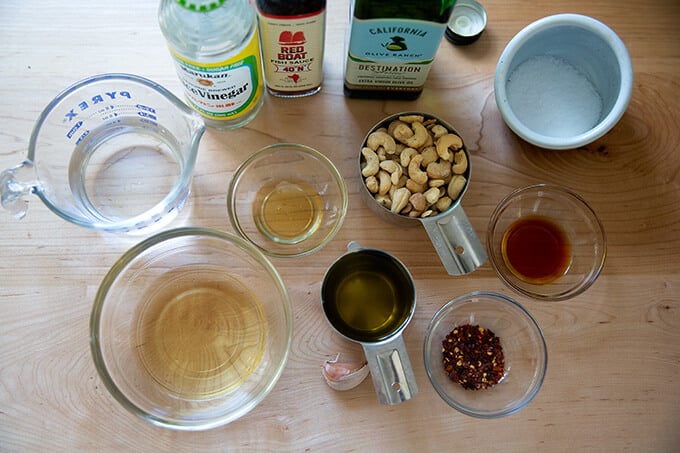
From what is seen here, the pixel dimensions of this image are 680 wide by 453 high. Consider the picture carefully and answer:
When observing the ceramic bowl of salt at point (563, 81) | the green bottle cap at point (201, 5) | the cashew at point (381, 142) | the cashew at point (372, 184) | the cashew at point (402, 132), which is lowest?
the cashew at point (372, 184)

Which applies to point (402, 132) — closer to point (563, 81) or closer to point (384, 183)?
point (384, 183)

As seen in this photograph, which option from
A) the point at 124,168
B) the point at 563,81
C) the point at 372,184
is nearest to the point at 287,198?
the point at 372,184

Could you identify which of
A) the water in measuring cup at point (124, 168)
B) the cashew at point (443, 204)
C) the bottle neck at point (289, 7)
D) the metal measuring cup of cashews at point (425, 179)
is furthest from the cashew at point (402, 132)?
the water in measuring cup at point (124, 168)

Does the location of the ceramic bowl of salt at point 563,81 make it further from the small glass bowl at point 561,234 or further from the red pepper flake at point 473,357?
the red pepper flake at point 473,357

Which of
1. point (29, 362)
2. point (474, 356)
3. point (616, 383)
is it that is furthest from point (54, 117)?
point (616, 383)

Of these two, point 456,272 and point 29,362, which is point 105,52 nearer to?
point 29,362

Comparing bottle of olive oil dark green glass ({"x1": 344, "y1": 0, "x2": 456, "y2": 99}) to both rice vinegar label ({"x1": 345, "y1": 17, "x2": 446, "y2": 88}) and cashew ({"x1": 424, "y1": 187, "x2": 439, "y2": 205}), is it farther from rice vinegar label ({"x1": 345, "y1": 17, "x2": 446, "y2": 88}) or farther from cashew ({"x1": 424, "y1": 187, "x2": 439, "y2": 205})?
cashew ({"x1": 424, "y1": 187, "x2": 439, "y2": 205})

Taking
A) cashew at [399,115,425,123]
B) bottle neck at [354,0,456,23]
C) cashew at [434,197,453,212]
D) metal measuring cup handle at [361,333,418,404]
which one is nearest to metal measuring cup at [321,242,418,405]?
metal measuring cup handle at [361,333,418,404]
